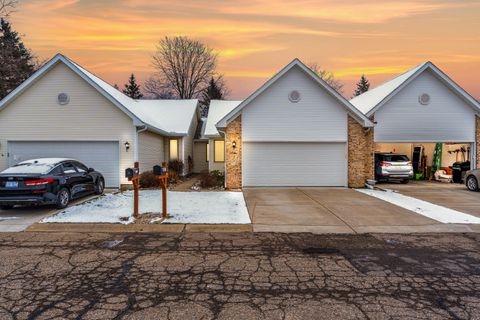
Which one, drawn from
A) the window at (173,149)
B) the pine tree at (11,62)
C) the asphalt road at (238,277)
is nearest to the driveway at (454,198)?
the asphalt road at (238,277)

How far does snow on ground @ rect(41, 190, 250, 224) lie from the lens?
26.9 ft

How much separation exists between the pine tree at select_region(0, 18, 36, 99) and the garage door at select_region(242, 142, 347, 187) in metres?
22.7

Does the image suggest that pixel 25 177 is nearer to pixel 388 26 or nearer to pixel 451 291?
pixel 451 291

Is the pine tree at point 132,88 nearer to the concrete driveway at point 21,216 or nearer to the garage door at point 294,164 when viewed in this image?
the garage door at point 294,164

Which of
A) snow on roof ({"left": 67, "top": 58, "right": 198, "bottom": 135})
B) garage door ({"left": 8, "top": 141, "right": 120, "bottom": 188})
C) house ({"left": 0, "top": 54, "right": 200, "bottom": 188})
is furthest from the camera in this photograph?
snow on roof ({"left": 67, "top": 58, "right": 198, "bottom": 135})

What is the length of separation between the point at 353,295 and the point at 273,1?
1210 centimetres

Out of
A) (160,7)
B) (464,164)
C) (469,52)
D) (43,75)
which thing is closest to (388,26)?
(469,52)

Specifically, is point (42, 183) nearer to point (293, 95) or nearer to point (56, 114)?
point (56, 114)

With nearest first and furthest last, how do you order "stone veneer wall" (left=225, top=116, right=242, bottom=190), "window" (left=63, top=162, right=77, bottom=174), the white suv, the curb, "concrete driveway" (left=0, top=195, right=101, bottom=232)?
the curb → "concrete driveway" (left=0, top=195, right=101, bottom=232) → "window" (left=63, top=162, right=77, bottom=174) → "stone veneer wall" (left=225, top=116, right=242, bottom=190) → the white suv

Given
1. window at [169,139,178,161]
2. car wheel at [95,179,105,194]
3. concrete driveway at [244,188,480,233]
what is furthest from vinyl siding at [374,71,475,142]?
car wheel at [95,179,105,194]

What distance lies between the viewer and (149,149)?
17.0m

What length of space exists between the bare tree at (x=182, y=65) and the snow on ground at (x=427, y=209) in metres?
35.3

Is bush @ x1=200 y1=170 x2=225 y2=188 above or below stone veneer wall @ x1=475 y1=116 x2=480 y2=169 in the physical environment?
below

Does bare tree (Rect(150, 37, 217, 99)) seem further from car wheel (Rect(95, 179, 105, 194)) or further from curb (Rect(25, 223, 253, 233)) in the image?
curb (Rect(25, 223, 253, 233))
